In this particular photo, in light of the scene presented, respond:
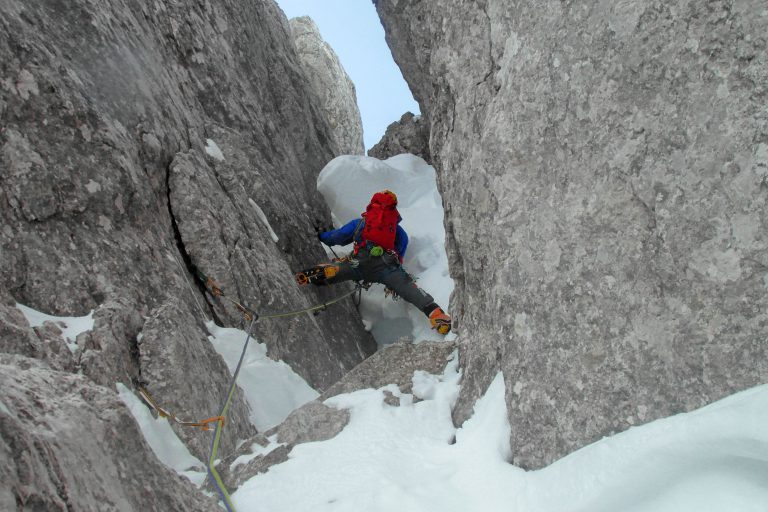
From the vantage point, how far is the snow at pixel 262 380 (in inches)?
241

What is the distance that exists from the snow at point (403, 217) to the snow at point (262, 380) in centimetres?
287

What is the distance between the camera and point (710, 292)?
2.79m

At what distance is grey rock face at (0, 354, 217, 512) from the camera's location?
205 cm

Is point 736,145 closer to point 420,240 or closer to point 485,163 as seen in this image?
point 485,163

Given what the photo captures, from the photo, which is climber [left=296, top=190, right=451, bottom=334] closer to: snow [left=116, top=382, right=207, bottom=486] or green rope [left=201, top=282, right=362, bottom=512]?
green rope [left=201, top=282, right=362, bottom=512]

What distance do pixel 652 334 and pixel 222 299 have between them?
492 centimetres

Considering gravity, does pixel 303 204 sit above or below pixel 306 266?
above

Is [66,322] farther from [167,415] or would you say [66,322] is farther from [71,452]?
[71,452]

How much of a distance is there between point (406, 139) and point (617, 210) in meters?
11.9

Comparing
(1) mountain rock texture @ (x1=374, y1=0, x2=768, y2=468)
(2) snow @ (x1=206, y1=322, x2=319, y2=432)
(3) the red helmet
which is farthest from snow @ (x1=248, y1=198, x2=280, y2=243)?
(1) mountain rock texture @ (x1=374, y1=0, x2=768, y2=468)

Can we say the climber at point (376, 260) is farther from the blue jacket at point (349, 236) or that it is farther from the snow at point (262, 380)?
the snow at point (262, 380)

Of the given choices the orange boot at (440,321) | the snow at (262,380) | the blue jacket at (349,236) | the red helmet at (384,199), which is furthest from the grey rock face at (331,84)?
the snow at (262,380)

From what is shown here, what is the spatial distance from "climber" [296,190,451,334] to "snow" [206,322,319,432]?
2.28 metres

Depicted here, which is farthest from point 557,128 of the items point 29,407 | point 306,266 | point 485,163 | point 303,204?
point 303,204
